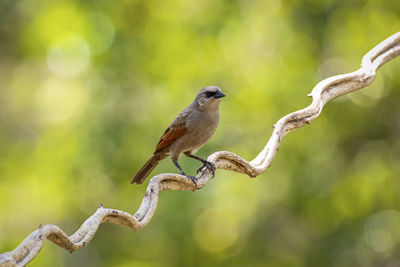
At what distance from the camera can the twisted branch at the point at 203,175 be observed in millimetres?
2469

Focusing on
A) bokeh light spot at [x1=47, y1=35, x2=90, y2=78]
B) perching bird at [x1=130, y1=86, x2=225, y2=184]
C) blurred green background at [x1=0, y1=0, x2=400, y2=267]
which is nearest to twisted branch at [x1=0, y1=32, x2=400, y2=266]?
perching bird at [x1=130, y1=86, x2=225, y2=184]

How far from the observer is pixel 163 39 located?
33.8 feet

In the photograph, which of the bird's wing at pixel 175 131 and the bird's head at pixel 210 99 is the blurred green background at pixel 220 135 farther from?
the bird's head at pixel 210 99

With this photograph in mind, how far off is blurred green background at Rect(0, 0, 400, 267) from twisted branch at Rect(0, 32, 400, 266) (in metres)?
4.36

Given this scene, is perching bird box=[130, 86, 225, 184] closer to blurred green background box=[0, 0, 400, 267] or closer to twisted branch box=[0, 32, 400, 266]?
twisted branch box=[0, 32, 400, 266]

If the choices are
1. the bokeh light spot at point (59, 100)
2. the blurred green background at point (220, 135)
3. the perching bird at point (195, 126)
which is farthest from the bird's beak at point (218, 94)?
the bokeh light spot at point (59, 100)

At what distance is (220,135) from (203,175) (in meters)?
5.31

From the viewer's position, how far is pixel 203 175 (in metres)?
4.10

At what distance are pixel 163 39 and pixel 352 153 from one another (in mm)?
3737

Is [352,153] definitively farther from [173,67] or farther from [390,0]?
[173,67]

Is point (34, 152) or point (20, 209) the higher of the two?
point (34, 152)

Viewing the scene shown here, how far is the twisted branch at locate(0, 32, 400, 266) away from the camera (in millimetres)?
2469

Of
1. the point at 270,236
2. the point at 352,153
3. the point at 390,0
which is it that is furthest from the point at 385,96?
the point at 270,236

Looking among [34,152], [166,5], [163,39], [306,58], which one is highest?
→ [166,5]
